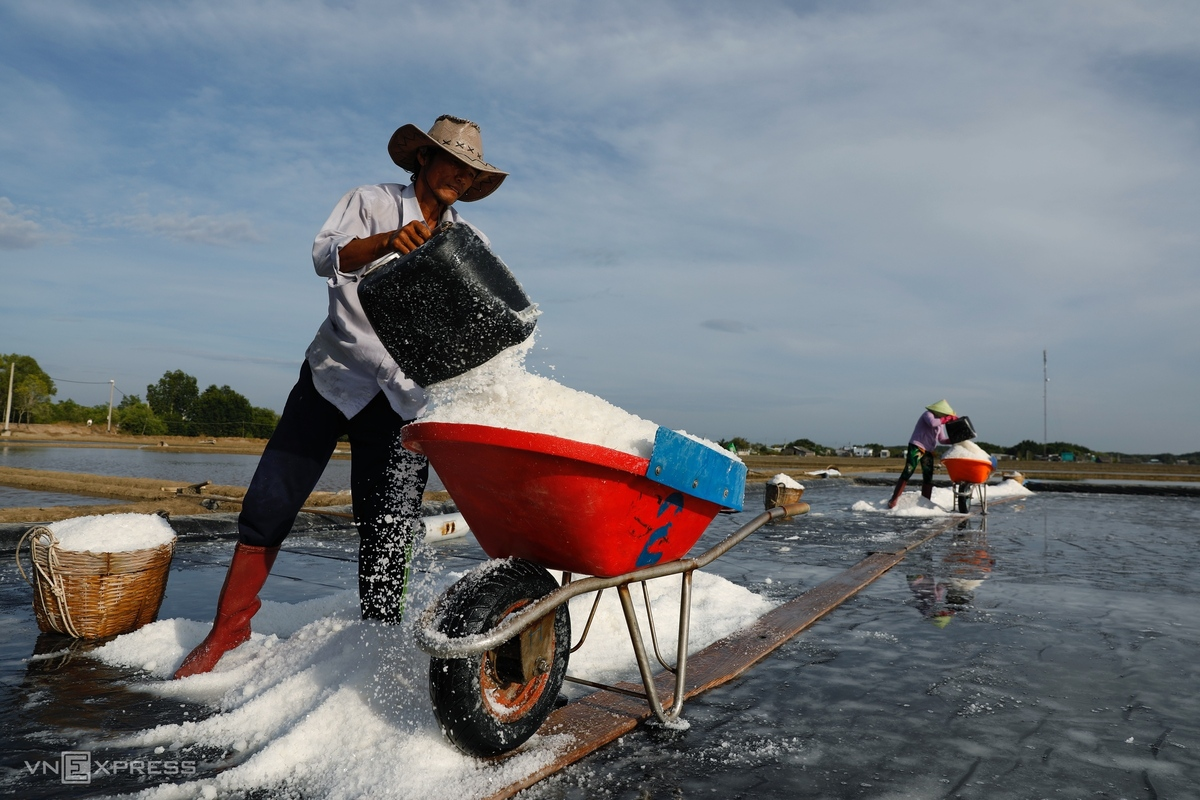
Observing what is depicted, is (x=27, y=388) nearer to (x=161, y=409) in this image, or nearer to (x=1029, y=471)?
(x=161, y=409)

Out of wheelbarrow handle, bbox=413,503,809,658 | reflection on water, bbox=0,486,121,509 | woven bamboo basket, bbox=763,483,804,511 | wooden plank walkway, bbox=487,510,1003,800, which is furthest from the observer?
woven bamboo basket, bbox=763,483,804,511

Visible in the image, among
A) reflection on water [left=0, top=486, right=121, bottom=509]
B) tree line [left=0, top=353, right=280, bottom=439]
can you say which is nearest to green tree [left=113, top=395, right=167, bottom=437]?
tree line [left=0, top=353, right=280, bottom=439]

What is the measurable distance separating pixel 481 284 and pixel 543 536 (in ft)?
2.23

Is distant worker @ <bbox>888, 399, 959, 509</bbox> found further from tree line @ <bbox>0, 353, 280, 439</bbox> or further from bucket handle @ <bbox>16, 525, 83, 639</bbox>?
tree line @ <bbox>0, 353, 280, 439</bbox>

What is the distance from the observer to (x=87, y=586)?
9.46 ft

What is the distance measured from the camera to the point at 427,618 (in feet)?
5.88

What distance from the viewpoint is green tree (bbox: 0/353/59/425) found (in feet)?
200

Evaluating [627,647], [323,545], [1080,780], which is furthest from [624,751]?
[323,545]

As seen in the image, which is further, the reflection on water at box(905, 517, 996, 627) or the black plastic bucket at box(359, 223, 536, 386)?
the reflection on water at box(905, 517, 996, 627)

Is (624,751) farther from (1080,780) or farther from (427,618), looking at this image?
(1080,780)

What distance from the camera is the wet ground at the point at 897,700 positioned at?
1.91 metres

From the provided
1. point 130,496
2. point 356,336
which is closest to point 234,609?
point 356,336

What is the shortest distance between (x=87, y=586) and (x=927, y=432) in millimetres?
9395

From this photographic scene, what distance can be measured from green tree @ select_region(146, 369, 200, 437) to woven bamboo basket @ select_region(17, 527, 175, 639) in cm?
7329
